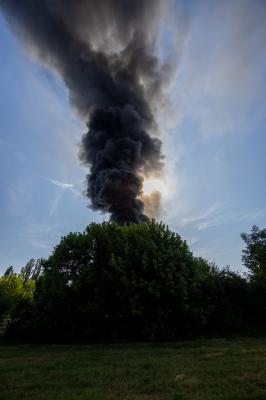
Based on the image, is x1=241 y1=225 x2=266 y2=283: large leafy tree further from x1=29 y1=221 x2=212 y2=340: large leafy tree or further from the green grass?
the green grass

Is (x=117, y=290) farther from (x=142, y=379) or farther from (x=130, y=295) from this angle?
(x=142, y=379)

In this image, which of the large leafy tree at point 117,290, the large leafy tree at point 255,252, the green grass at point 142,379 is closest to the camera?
the green grass at point 142,379

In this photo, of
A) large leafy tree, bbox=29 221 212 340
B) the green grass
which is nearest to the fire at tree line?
large leafy tree, bbox=29 221 212 340

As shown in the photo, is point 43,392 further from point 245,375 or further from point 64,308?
point 64,308

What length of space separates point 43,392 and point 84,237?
19733mm

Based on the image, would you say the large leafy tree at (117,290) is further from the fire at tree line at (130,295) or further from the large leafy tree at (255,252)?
the large leafy tree at (255,252)

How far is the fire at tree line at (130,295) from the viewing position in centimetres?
2395

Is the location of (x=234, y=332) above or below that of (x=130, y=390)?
above

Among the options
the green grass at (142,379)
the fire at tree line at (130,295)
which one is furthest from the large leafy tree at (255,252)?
the green grass at (142,379)

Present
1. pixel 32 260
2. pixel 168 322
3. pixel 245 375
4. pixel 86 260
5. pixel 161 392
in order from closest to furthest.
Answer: pixel 161 392 → pixel 245 375 → pixel 168 322 → pixel 86 260 → pixel 32 260

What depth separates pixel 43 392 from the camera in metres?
7.86

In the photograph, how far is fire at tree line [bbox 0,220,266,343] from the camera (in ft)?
78.6

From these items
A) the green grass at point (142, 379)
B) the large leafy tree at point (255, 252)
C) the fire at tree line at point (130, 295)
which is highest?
the large leafy tree at point (255, 252)

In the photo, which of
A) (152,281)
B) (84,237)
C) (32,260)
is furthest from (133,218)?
(32,260)
